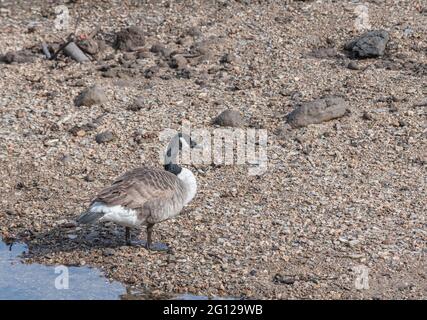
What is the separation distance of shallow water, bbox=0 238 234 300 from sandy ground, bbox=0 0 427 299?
16 cm

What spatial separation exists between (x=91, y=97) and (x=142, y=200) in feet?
14.7

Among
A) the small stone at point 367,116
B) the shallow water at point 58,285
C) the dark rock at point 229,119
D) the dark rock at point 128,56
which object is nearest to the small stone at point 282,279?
the shallow water at point 58,285

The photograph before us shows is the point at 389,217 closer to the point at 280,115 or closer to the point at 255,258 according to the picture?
the point at 255,258

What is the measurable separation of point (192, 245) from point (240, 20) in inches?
283

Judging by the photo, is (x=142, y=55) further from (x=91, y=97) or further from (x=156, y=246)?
(x=156, y=246)

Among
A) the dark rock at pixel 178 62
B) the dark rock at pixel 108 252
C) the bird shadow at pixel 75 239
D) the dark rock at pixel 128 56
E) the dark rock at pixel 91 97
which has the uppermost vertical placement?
the dark rock at pixel 128 56

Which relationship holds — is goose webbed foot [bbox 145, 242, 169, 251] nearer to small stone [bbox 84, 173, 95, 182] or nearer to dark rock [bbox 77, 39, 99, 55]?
small stone [bbox 84, 173, 95, 182]

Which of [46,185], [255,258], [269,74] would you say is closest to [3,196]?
[46,185]

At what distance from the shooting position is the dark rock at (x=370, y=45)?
16.1 m

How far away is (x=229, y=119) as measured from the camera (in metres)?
14.6

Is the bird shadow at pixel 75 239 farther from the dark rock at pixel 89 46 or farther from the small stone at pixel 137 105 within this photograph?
the dark rock at pixel 89 46

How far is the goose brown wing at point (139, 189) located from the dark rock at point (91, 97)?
391 cm

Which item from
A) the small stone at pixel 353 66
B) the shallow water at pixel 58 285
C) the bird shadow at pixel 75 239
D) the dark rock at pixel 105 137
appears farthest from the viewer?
the small stone at pixel 353 66

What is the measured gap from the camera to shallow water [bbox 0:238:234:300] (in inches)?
427
